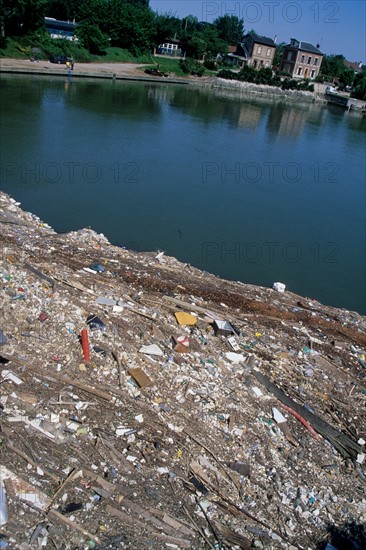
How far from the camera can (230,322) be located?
7648 millimetres

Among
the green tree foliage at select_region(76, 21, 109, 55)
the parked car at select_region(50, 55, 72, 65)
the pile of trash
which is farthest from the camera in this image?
the green tree foliage at select_region(76, 21, 109, 55)

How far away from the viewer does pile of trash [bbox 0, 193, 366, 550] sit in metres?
4.25

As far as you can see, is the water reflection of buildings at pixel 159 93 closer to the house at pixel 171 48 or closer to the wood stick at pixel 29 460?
the house at pixel 171 48

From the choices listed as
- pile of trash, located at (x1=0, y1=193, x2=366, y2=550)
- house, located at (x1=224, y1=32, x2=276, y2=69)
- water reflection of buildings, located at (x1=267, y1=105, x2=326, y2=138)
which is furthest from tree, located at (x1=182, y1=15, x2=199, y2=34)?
pile of trash, located at (x1=0, y1=193, x2=366, y2=550)

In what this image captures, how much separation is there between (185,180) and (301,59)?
6234 centimetres

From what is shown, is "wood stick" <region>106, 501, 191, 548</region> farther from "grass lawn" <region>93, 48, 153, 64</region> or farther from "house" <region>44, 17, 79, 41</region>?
"house" <region>44, 17, 79, 41</region>

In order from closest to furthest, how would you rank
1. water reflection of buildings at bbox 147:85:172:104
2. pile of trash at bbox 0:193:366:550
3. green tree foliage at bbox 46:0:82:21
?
pile of trash at bbox 0:193:366:550
water reflection of buildings at bbox 147:85:172:104
green tree foliage at bbox 46:0:82:21

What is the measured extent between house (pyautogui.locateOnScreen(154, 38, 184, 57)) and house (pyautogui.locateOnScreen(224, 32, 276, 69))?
9230mm

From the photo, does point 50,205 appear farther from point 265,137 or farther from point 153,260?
point 265,137

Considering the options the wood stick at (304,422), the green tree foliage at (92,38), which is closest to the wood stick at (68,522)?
the wood stick at (304,422)

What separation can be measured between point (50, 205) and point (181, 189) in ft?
17.7

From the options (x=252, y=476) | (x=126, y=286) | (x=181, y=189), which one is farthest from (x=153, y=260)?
(x=181, y=189)

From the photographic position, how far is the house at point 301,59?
69500 millimetres

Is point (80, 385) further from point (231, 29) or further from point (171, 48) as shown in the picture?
point (231, 29)
